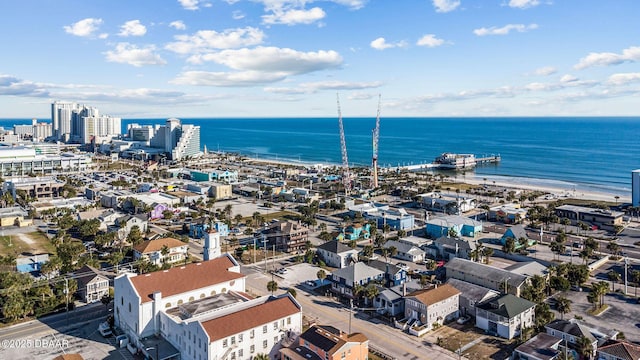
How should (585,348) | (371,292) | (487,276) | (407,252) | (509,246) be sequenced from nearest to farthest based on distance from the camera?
(585,348) < (371,292) < (487,276) < (407,252) < (509,246)

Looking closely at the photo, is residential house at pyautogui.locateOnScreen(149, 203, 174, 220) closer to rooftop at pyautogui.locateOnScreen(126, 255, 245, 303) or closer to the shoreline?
rooftop at pyautogui.locateOnScreen(126, 255, 245, 303)

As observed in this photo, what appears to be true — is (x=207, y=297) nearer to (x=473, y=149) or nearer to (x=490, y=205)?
(x=490, y=205)

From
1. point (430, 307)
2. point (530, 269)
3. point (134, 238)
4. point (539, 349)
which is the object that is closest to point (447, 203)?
point (530, 269)

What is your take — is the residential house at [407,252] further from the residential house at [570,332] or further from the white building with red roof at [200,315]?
the white building with red roof at [200,315]

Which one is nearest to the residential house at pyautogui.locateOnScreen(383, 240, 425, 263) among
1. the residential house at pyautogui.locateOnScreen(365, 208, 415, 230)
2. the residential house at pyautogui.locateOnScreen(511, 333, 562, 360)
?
the residential house at pyautogui.locateOnScreen(365, 208, 415, 230)

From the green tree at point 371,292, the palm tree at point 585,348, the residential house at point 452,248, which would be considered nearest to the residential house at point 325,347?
the green tree at point 371,292

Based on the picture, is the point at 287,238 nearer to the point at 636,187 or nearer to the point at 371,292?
the point at 371,292

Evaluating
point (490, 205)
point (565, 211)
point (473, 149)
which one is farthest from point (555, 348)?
point (473, 149)
